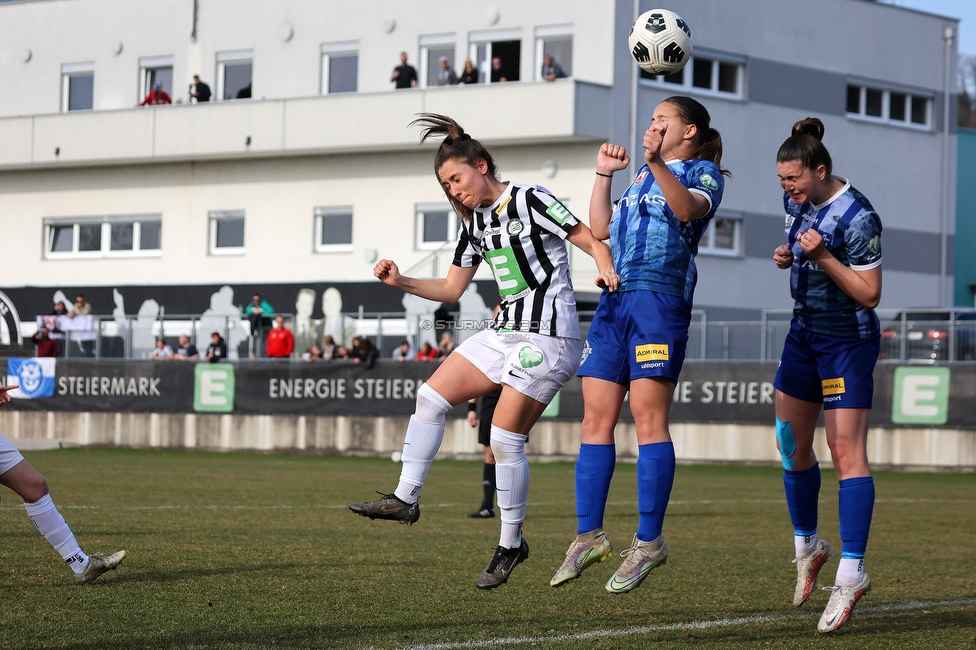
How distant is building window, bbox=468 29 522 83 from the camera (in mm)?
32250

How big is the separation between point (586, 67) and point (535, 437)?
11187 mm

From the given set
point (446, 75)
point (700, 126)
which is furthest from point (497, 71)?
point (700, 126)

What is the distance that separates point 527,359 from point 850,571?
1.97 meters

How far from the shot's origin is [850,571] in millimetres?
6375

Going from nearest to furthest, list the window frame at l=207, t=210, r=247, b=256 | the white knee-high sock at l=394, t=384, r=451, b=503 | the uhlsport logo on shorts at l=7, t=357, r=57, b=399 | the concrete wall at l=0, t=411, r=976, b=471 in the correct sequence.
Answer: the white knee-high sock at l=394, t=384, r=451, b=503
the concrete wall at l=0, t=411, r=976, b=471
the uhlsport logo on shorts at l=7, t=357, r=57, b=399
the window frame at l=207, t=210, r=247, b=256

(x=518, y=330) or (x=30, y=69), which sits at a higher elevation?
(x=30, y=69)

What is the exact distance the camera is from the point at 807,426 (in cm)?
695

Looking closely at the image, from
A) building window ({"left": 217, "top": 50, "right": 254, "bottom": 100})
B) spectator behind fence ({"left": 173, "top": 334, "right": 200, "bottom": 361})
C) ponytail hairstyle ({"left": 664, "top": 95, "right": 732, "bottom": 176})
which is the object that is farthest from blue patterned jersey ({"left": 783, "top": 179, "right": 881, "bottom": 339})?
building window ({"left": 217, "top": 50, "right": 254, "bottom": 100})

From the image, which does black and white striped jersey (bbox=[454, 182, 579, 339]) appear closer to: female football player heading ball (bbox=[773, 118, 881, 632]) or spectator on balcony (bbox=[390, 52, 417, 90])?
female football player heading ball (bbox=[773, 118, 881, 632])

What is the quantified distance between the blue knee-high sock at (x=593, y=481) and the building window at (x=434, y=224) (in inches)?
1054

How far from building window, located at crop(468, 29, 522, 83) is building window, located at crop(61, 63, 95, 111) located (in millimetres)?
12720

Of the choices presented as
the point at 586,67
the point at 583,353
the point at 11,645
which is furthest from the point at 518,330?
the point at 586,67

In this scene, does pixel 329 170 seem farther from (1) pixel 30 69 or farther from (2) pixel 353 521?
(2) pixel 353 521

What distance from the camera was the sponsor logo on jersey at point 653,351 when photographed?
6.23 meters
